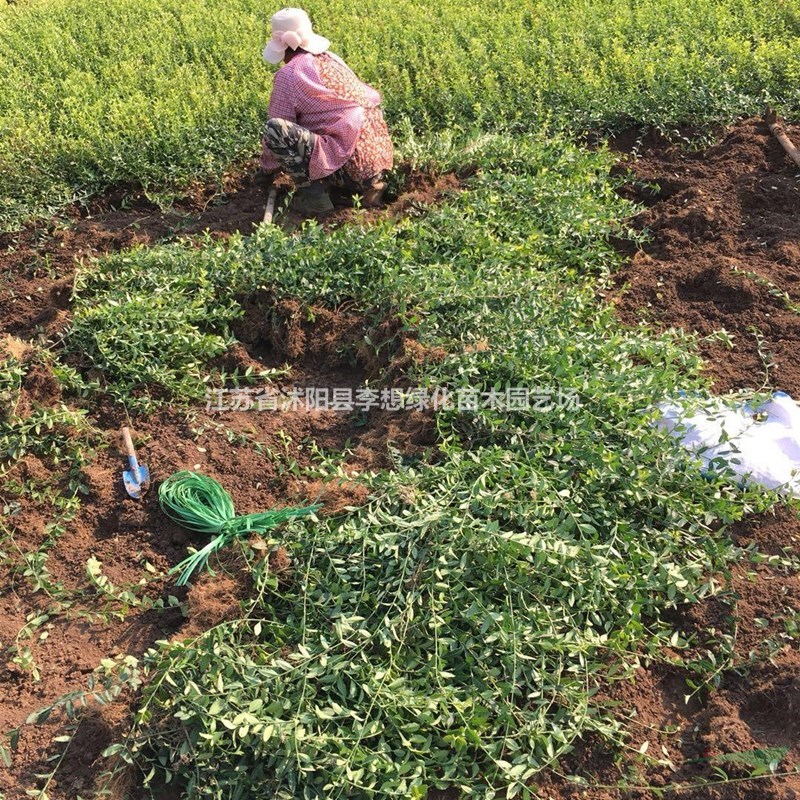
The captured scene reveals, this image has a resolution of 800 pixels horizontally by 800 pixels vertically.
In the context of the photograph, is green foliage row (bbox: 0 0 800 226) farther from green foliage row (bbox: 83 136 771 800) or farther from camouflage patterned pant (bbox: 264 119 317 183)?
green foliage row (bbox: 83 136 771 800)

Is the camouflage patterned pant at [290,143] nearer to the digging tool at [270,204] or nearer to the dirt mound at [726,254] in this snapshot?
the digging tool at [270,204]

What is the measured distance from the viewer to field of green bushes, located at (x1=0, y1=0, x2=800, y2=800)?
2.78m

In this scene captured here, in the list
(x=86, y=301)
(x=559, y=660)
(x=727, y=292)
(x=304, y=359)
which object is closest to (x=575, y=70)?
(x=727, y=292)

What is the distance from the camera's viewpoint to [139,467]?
4.01 meters

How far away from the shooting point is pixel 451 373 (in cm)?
394

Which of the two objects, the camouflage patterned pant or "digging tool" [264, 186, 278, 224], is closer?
the camouflage patterned pant

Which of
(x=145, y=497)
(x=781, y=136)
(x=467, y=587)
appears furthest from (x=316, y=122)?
(x=467, y=587)

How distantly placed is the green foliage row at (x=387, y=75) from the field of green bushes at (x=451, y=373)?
28 millimetres

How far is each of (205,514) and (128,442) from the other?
0.72 meters

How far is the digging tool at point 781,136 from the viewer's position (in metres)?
5.62

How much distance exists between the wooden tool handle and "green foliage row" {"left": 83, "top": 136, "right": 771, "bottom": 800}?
0.33 meters

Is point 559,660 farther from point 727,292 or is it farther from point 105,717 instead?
point 727,292

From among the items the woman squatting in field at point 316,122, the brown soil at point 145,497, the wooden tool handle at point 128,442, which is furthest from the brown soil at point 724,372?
the wooden tool handle at point 128,442

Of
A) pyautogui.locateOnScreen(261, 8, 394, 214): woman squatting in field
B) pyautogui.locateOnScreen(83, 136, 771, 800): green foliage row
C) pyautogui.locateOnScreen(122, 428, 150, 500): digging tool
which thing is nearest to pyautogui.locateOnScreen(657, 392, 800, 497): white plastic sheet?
pyautogui.locateOnScreen(83, 136, 771, 800): green foliage row
